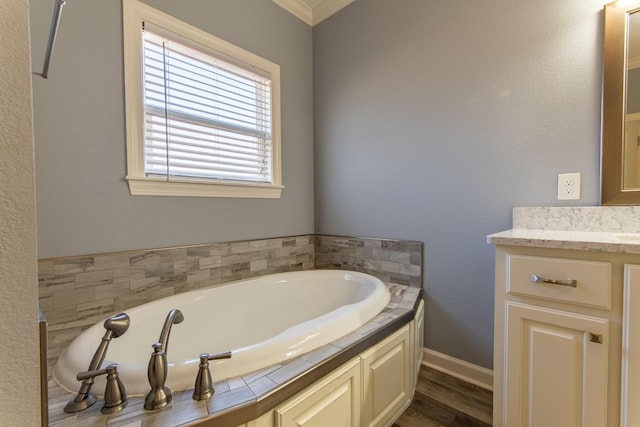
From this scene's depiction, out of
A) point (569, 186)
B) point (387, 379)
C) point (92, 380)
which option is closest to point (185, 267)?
point (92, 380)

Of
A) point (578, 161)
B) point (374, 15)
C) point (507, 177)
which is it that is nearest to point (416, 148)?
point (507, 177)

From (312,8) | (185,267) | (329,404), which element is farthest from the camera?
(312,8)

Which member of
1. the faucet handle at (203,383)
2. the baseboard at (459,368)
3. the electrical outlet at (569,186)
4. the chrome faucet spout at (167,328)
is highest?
the electrical outlet at (569,186)

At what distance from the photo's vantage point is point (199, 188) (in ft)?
5.60

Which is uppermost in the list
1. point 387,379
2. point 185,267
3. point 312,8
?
point 312,8

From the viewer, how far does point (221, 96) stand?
185 centimetres

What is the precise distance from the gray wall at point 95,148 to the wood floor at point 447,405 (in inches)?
57.6

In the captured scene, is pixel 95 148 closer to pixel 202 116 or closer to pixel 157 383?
pixel 202 116

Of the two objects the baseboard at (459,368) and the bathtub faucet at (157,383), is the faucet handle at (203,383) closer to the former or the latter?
the bathtub faucet at (157,383)

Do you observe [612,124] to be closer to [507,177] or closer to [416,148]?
[507,177]

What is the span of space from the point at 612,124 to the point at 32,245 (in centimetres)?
194

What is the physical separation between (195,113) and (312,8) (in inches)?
55.8

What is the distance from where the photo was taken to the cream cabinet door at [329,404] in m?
0.84

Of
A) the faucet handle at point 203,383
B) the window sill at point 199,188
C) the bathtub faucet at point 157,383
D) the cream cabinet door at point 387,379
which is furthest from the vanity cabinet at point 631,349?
the window sill at point 199,188
